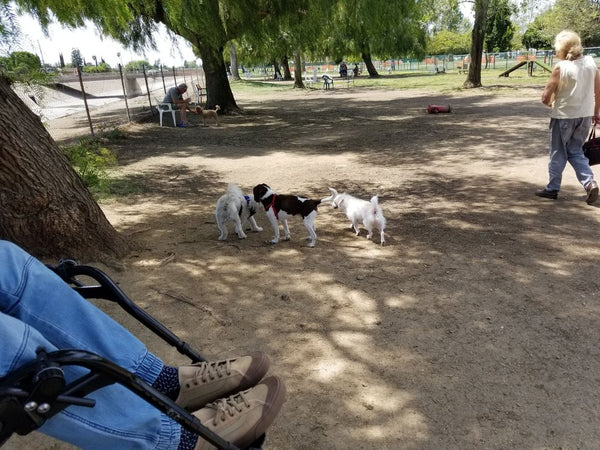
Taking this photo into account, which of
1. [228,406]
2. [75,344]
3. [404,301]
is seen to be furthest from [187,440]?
[404,301]

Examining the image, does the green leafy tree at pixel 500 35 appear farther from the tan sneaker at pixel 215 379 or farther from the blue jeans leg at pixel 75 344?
the blue jeans leg at pixel 75 344

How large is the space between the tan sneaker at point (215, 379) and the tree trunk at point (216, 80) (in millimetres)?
14780

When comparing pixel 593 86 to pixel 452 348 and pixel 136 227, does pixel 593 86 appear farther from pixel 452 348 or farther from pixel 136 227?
pixel 136 227

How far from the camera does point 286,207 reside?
181 inches

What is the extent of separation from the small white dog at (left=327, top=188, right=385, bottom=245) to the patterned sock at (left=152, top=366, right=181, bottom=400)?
3.03 m

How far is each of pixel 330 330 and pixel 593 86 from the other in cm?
438

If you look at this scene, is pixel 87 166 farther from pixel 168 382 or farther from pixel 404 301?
pixel 168 382

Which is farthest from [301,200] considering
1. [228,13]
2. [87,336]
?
[228,13]

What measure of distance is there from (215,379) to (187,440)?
0.32 meters

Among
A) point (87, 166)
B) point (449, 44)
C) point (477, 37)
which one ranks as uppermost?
point (449, 44)

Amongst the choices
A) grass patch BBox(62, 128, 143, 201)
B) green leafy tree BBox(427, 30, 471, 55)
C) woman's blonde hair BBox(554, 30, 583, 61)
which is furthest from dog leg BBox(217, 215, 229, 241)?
green leafy tree BBox(427, 30, 471, 55)

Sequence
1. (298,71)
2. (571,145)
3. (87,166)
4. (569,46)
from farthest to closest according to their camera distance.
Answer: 1. (298,71)
2. (87,166)
3. (571,145)
4. (569,46)

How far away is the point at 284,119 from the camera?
51.6ft

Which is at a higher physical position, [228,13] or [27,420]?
[228,13]
